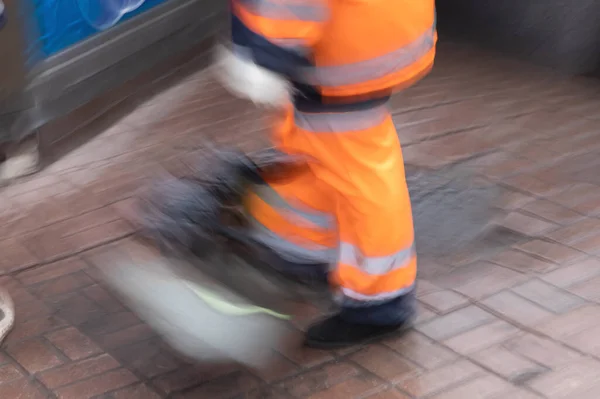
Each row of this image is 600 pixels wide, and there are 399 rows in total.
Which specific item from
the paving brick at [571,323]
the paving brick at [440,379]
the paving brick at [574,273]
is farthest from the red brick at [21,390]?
the paving brick at [574,273]

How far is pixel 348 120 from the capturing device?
1995 millimetres

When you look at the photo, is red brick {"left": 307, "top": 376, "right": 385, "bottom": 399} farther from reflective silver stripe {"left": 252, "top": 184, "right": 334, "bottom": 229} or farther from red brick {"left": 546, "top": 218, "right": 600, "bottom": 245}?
red brick {"left": 546, "top": 218, "right": 600, "bottom": 245}

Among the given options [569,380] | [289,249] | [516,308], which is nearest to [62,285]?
[289,249]

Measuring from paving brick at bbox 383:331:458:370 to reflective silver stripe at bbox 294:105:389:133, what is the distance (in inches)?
22.1

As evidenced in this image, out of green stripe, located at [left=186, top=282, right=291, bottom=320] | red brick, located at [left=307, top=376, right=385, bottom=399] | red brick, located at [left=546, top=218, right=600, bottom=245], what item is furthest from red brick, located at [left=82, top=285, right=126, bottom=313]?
red brick, located at [left=546, top=218, right=600, bottom=245]

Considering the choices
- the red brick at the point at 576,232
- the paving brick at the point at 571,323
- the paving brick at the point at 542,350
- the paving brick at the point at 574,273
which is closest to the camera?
the paving brick at the point at 542,350

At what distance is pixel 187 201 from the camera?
2430 millimetres

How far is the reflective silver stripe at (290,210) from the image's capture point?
7.31 ft

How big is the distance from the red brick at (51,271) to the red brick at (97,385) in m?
0.51

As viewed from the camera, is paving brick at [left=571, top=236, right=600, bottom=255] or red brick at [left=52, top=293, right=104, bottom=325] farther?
paving brick at [left=571, top=236, right=600, bottom=255]

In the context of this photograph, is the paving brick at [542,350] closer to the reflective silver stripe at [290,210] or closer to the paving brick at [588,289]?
the paving brick at [588,289]

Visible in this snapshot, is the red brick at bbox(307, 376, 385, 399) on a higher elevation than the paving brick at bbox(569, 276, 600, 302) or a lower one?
lower

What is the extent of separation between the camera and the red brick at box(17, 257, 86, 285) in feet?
7.81

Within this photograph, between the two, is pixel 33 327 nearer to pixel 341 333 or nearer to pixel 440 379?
pixel 341 333
